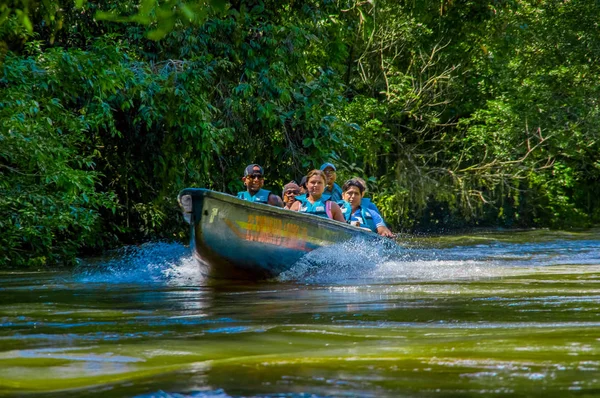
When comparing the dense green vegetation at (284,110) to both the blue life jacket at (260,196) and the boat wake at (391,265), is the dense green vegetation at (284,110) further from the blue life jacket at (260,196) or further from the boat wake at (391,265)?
the boat wake at (391,265)

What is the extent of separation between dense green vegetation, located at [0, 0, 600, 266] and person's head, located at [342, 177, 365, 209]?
2.91 metres

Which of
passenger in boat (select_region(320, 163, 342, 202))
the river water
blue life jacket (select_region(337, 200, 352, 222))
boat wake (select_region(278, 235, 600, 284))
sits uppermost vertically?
passenger in boat (select_region(320, 163, 342, 202))

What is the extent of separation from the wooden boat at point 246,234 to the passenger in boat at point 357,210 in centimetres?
214

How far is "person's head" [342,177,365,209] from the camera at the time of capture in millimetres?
13359

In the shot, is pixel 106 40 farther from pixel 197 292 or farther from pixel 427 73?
pixel 427 73

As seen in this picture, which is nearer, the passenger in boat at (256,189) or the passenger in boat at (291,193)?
the passenger in boat at (291,193)

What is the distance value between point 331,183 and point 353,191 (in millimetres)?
809

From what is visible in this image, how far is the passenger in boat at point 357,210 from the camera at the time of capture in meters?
13.4

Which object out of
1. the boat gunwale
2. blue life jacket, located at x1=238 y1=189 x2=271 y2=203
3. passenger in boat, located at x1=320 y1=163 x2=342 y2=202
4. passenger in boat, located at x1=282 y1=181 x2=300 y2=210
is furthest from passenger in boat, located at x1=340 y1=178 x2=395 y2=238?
the boat gunwale

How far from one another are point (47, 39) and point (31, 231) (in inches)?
189

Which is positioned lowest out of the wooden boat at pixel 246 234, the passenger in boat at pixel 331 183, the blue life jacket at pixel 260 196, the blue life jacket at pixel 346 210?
the wooden boat at pixel 246 234

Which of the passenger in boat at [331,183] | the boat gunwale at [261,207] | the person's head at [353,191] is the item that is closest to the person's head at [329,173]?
the passenger in boat at [331,183]

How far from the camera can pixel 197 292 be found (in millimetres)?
9133

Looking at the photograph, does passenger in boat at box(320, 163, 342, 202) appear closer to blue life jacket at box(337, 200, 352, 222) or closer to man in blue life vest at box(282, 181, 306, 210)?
blue life jacket at box(337, 200, 352, 222)
